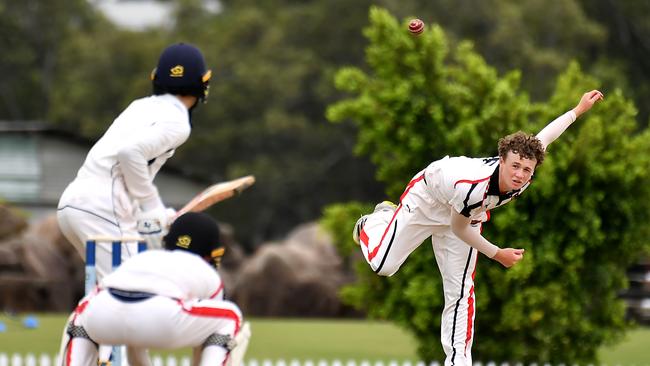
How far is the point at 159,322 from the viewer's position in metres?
5.45

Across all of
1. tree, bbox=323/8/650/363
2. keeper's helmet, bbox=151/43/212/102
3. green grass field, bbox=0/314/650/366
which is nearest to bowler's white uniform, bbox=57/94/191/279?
keeper's helmet, bbox=151/43/212/102

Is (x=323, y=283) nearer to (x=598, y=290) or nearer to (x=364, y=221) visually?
(x=598, y=290)

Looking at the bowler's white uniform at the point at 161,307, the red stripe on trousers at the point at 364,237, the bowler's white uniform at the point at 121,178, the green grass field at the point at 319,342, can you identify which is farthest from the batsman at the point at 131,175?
the green grass field at the point at 319,342

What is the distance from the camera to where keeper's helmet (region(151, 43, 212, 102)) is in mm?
7586

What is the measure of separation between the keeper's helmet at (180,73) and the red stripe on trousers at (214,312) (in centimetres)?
231

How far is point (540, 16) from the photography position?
35094mm

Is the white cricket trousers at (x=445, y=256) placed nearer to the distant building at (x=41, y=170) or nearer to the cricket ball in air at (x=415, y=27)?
the cricket ball in air at (x=415, y=27)

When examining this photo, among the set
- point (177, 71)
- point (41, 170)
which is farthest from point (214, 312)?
point (41, 170)

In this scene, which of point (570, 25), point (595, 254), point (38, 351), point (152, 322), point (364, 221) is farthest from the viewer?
point (570, 25)

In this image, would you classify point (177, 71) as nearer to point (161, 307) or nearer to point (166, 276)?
point (166, 276)

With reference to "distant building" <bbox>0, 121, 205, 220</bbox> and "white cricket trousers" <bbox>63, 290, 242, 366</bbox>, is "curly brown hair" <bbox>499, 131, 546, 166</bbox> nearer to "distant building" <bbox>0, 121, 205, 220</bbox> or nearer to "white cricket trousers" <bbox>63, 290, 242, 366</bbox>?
"white cricket trousers" <bbox>63, 290, 242, 366</bbox>

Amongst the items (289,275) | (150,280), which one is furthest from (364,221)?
(289,275)

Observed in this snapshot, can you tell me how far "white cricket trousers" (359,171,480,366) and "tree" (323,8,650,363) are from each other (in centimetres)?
326

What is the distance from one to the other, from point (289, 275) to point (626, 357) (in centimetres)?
861
